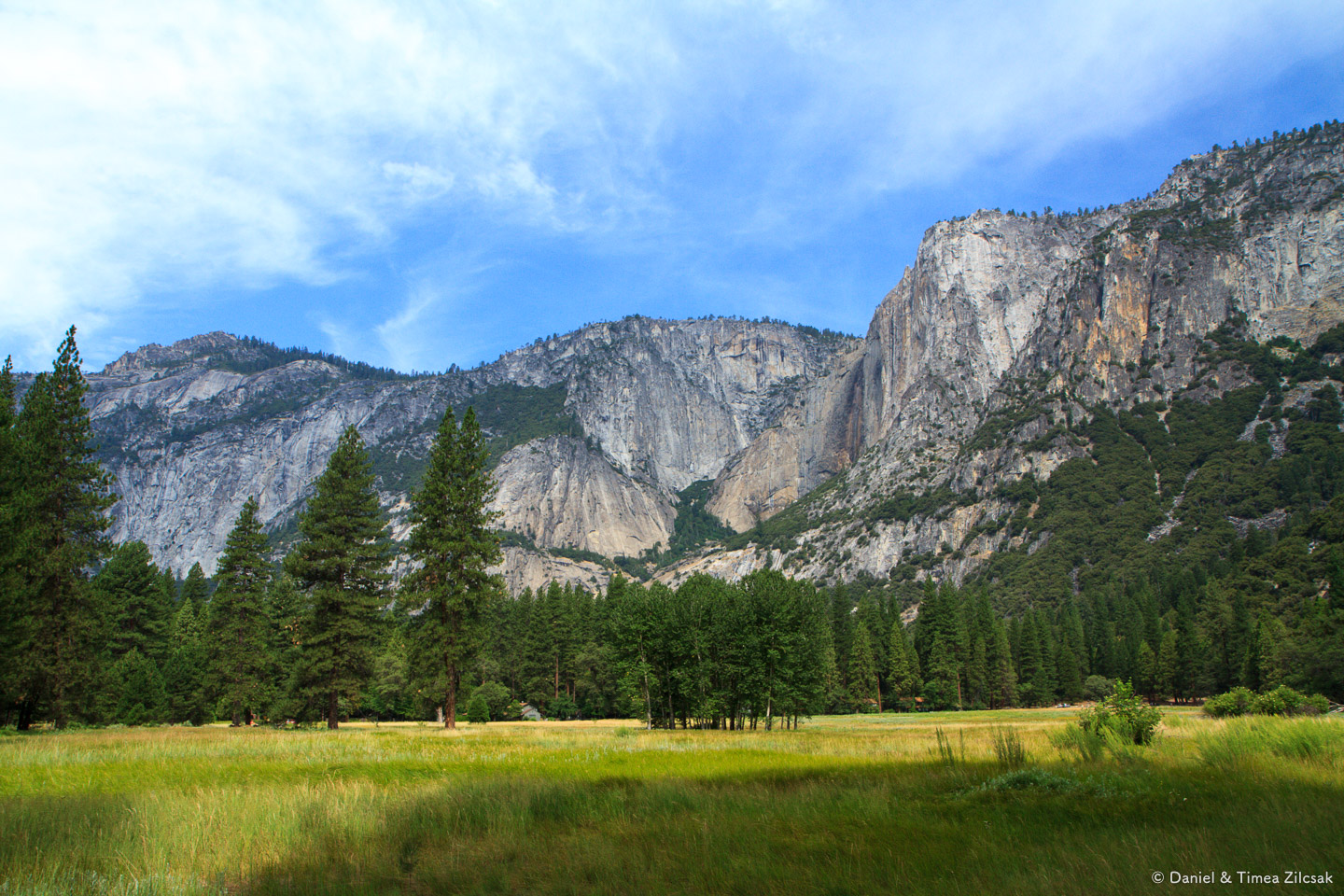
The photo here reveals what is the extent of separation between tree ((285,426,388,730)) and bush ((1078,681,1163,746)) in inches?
1094

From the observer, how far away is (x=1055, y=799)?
8.64m

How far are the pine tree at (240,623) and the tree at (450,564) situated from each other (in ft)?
50.3

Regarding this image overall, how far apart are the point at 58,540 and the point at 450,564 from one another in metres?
14.3

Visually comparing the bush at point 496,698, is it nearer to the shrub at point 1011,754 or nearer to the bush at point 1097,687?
the shrub at point 1011,754

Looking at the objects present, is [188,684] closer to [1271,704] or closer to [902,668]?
[1271,704]

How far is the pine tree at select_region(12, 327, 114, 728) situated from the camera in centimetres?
2423

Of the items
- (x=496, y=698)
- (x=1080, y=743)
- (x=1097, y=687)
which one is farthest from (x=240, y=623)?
(x=1097, y=687)

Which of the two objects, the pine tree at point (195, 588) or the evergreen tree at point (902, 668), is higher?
the pine tree at point (195, 588)

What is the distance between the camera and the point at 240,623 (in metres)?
41.2

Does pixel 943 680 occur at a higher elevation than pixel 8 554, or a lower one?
lower

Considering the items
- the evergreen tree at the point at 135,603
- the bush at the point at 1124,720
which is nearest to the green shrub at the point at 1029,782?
the bush at the point at 1124,720

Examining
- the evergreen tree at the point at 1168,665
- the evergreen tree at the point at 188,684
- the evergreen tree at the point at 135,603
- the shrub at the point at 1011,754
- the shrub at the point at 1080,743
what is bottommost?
the evergreen tree at the point at 1168,665

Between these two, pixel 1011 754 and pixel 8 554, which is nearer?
pixel 1011 754

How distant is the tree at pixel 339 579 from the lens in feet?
99.9
